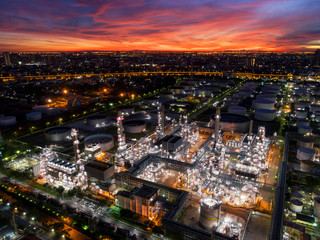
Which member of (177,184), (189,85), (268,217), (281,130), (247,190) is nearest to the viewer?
(268,217)

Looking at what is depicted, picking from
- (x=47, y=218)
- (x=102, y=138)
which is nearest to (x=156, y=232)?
(x=47, y=218)

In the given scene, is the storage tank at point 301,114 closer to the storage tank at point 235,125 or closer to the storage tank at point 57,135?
the storage tank at point 235,125

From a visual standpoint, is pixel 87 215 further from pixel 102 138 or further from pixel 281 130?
pixel 281 130

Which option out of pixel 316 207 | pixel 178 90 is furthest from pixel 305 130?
pixel 178 90

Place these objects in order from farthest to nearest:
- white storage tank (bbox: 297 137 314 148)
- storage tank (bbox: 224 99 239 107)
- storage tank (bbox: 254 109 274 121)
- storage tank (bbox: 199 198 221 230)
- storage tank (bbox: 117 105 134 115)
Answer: storage tank (bbox: 224 99 239 107)
storage tank (bbox: 117 105 134 115)
storage tank (bbox: 254 109 274 121)
white storage tank (bbox: 297 137 314 148)
storage tank (bbox: 199 198 221 230)

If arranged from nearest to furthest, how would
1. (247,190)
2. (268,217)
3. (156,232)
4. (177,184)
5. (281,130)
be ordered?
(156,232), (268,217), (247,190), (177,184), (281,130)

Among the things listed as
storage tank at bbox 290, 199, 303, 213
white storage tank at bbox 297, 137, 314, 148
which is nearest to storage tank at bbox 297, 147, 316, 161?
white storage tank at bbox 297, 137, 314, 148

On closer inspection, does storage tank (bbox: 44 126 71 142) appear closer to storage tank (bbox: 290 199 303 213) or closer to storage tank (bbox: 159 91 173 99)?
storage tank (bbox: 290 199 303 213)
